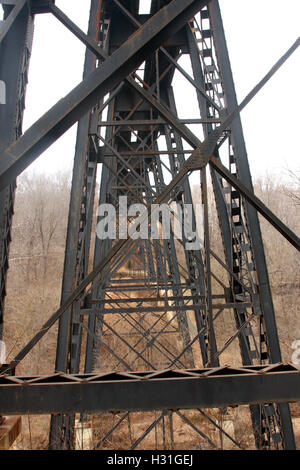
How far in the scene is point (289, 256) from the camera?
27984 millimetres

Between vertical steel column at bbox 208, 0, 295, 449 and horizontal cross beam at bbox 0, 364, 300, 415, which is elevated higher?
vertical steel column at bbox 208, 0, 295, 449

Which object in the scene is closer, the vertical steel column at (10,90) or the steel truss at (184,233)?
the steel truss at (184,233)

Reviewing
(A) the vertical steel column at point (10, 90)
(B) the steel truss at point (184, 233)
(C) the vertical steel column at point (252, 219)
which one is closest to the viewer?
(B) the steel truss at point (184, 233)

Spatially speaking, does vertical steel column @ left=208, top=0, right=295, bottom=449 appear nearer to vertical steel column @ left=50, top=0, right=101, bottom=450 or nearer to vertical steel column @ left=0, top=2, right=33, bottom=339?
vertical steel column @ left=50, top=0, right=101, bottom=450

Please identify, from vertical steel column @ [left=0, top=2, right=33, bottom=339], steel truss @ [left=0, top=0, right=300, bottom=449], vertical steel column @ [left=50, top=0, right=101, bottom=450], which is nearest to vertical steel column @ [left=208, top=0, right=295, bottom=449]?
steel truss @ [left=0, top=0, right=300, bottom=449]

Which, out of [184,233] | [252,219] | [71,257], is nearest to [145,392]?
[71,257]

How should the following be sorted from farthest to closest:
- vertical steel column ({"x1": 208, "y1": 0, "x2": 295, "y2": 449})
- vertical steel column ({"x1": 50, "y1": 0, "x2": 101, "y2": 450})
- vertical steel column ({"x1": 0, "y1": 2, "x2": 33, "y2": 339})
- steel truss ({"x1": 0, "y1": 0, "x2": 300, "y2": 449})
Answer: vertical steel column ({"x1": 50, "y1": 0, "x2": 101, "y2": 450}) → vertical steel column ({"x1": 208, "y1": 0, "x2": 295, "y2": 449}) → vertical steel column ({"x1": 0, "y1": 2, "x2": 33, "y2": 339}) → steel truss ({"x1": 0, "y1": 0, "x2": 300, "y2": 449})

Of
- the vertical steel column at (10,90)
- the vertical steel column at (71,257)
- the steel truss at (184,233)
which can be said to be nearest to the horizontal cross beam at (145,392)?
the steel truss at (184,233)

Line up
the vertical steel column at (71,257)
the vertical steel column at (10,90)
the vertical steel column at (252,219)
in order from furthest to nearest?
the vertical steel column at (71,257)
the vertical steel column at (252,219)
the vertical steel column at (10,90)

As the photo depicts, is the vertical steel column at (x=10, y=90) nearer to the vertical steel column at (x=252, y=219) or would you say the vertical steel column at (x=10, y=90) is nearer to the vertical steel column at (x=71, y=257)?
the vertical steel column at (x=71, y=257)

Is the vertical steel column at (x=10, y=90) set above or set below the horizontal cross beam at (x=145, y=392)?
above
